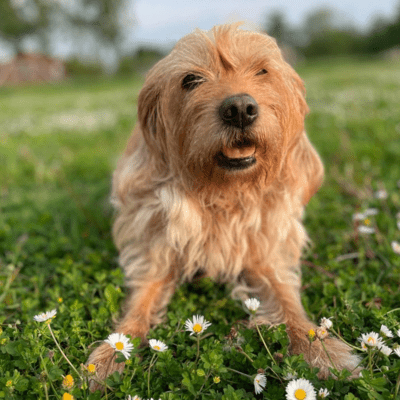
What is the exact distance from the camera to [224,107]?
200 centimetres

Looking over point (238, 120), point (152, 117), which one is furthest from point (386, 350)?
point (152, 117)

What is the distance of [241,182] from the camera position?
2.32 m

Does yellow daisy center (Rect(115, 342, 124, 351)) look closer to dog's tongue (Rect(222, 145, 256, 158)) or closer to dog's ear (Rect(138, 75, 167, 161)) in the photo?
dog's tongue (Rect(222, 145, 256, 158))

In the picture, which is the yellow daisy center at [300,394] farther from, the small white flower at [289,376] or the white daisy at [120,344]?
the white daisy at [120,344]

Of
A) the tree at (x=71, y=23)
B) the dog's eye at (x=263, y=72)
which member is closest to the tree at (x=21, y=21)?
the tree at (x=71, y=23)

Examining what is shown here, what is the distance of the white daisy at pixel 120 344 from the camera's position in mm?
1674

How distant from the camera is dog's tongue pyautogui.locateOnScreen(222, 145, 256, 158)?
7.07ft

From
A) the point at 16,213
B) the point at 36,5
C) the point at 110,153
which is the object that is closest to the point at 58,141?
the point at 110,153

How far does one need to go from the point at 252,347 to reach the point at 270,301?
0.56m

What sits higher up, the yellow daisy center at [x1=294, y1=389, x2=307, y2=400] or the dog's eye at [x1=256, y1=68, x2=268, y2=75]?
the dog's eye at [x1=256, y1=68, x2=268, y2=75]

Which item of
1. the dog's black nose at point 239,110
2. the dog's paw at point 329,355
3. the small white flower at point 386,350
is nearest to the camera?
the small white flower at point 386,350

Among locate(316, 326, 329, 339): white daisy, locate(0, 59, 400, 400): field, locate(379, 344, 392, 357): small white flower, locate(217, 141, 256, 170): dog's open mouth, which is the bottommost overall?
locate(0, 59, 400, 400): field

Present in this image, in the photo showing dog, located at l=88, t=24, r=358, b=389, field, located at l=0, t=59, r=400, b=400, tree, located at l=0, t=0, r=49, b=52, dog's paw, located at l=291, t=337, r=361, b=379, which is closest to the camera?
field, located at l=0, t=59, r=400, b=400

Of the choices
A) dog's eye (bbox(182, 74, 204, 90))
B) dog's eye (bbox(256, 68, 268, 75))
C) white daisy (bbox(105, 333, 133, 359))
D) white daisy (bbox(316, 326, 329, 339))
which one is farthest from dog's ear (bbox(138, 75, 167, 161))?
white daisy (bbox(316, 326, 329, 339))
